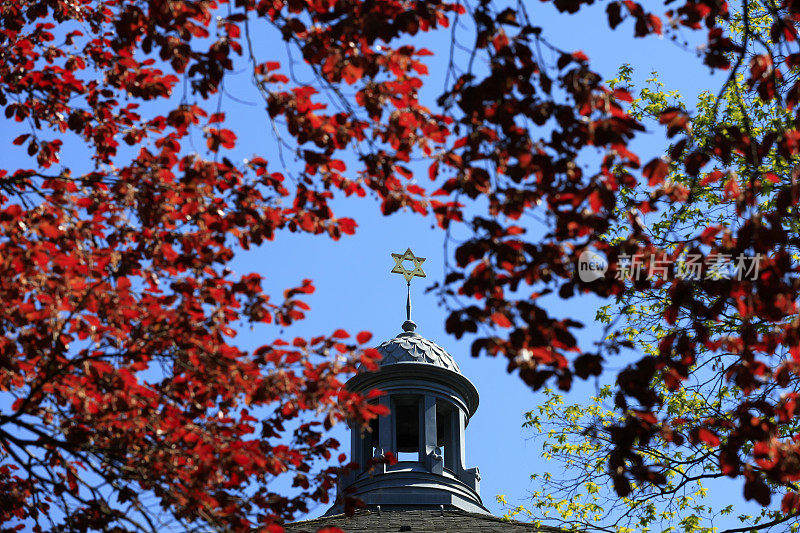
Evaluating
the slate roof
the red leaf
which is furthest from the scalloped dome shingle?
the red leaf

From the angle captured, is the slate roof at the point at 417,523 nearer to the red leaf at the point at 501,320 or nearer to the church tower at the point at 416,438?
the church tower at the point at 416,438

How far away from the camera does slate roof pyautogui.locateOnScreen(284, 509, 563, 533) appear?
18.1 metres

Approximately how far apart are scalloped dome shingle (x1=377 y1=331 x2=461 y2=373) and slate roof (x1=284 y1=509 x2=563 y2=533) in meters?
3.80

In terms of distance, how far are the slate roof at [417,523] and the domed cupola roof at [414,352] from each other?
3795 mm

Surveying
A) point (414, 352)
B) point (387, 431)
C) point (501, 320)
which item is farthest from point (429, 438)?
point (501, 320)

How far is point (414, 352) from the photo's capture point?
76.5ft

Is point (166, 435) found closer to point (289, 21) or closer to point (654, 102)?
point (289, 21)

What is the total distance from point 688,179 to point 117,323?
7.20 meters

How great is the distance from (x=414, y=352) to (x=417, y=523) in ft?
17.3

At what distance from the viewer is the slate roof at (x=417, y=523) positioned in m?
18.1

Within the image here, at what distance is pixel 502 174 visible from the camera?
6.80 metres

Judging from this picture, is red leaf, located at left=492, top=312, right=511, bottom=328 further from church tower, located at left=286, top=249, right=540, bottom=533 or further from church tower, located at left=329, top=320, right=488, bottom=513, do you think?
church tower, located at left=329, top=320, right=488, bottom=513

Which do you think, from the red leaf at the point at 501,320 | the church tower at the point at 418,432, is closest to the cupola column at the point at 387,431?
the church tower at the point at 418,432

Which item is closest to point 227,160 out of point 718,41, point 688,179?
point 718,41
